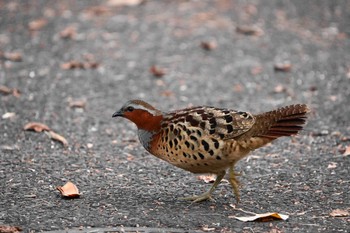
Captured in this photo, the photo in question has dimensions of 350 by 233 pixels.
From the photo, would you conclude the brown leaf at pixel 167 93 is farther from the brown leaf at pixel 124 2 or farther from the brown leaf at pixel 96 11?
the brown leaf at pixel 124 2

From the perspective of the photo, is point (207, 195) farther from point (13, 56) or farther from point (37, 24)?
point (37, 24)

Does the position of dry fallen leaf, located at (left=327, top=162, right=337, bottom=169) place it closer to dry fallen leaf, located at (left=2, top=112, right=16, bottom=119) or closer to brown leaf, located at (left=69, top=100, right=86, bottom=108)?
brown leaf, located at (left=69, top=100, right=86, bottom=108)

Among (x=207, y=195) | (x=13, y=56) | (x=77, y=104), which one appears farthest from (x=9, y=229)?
(x=13, y=56)

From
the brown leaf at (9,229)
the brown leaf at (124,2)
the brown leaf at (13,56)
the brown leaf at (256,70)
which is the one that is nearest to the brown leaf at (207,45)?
the brown leaf at (256,70)

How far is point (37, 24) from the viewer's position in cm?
1077

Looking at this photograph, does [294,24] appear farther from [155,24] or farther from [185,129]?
[185,129]

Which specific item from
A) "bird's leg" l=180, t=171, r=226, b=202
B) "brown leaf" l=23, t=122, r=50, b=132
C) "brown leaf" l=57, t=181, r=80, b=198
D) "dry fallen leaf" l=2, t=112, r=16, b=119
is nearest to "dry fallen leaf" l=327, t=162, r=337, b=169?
"bird's leg" l=180, t=171, r=226, b=202

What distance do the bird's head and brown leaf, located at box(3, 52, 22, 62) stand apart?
176 inches

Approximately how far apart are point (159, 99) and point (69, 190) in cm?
311

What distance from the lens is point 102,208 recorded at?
5039 millimetres

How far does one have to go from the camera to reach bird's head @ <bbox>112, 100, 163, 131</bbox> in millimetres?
5273

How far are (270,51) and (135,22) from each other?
221 centimetres

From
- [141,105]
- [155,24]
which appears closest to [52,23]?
[155,24]

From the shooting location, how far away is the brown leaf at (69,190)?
523 centimetres
